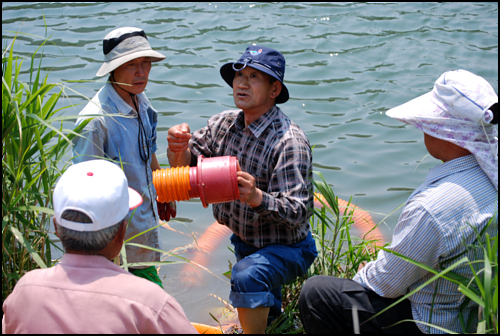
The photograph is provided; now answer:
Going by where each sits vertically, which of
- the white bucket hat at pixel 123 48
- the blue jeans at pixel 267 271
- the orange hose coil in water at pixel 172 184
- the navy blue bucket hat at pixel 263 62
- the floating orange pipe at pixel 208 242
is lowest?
the floating orange pipe at pixel 208 242

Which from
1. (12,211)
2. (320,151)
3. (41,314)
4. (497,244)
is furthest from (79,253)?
(320,151)

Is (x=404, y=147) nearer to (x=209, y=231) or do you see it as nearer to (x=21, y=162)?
(x=209, y=231)

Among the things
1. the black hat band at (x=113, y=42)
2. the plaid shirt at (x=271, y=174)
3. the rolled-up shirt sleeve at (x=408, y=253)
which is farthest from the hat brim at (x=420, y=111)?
the black hat band at (x=113, y=42)

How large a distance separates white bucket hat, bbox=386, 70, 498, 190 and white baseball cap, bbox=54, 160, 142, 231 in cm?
141

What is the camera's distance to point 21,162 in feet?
7.15

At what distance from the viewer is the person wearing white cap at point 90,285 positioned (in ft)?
4.96

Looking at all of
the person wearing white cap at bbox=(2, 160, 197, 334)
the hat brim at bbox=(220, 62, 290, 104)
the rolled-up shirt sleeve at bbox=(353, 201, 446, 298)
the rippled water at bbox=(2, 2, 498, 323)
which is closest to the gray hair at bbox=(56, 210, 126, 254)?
the person wearing white cap at bbox=(2, 160, 197, 334)

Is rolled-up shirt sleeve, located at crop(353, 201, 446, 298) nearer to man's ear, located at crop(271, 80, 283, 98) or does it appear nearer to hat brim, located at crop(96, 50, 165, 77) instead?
man's ear, located at crop(271, 80, 283, 98)

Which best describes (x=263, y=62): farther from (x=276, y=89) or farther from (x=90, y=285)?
(x=90, y=285)

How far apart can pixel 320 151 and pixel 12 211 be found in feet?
13.2

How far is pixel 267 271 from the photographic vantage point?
2.74 meters

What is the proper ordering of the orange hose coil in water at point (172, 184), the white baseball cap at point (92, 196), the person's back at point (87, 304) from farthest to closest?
the orange hose coil in water at point (172, 184) → the white baseball cap at point (92, 196) → the person's back at point (87, 304)

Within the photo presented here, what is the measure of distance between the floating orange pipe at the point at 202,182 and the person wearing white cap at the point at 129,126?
0.48 metres

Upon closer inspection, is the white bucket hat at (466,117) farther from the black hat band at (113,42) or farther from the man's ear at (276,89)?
the black hat band at (113,42)
